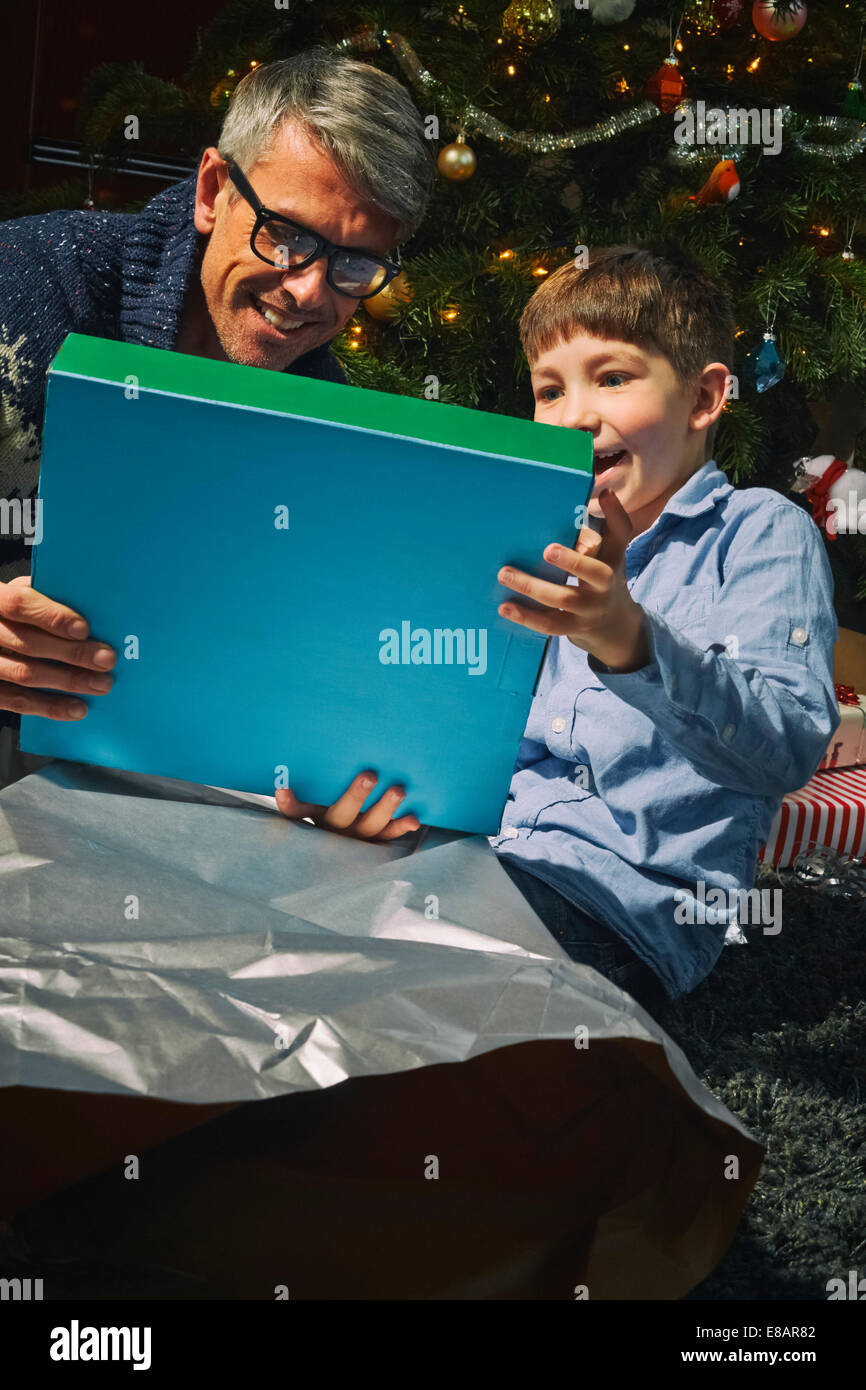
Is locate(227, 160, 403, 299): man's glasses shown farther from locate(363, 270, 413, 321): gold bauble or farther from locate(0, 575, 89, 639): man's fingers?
locate(363, 270, 413, 321): gold bauble

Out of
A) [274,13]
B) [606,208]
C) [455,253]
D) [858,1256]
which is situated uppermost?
[274,13]

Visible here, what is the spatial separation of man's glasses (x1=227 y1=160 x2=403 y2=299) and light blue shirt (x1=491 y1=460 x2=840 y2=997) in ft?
1.27

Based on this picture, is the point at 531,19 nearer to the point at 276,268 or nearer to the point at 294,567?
the point at 276,268

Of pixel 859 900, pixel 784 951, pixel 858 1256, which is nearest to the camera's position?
pixel 858 1256

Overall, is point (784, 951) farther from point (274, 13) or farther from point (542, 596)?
point (274, 13)

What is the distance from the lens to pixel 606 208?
1.84 meters

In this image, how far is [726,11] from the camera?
1.70 m

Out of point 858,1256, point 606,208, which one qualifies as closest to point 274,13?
point 606,208

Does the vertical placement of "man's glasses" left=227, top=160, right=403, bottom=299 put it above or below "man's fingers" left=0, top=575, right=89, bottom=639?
above

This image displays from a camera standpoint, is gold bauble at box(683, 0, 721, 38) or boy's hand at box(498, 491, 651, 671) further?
gold bauble at box(683, 0, 721, 38)

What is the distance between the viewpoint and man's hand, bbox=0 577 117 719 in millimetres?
717

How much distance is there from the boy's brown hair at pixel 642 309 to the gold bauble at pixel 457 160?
60 centimetres

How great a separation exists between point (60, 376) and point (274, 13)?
1413 millimetres

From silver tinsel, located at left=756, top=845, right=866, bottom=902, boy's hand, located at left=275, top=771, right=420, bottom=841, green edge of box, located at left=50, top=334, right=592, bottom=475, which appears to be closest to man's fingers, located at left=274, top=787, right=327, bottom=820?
boy's hand, located at left=275, top=771, right=420, bottom=841
